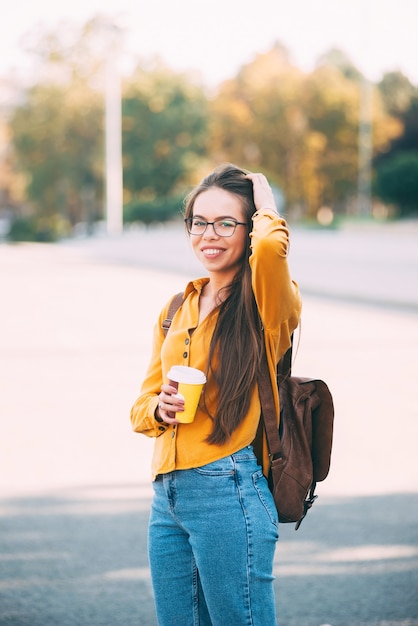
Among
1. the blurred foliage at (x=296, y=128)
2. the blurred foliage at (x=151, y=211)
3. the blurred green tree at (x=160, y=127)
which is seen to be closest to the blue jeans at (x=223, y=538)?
the blurred foliage at (x=151, y=211)

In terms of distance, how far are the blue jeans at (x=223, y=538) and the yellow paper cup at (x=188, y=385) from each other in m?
0.15

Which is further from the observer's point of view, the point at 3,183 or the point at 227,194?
the point at 3,183

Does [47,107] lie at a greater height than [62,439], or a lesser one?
greater

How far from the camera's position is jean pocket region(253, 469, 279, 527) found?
2.29 m

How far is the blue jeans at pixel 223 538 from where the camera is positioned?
2.24 metres

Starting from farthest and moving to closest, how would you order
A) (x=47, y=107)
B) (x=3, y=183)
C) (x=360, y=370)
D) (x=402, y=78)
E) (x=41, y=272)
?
1. (x=3, y=183)
2. (x=402, y=78)
3. (x=47, y=107)
4. (x=41, y=272)
5. (x=360, y=370)

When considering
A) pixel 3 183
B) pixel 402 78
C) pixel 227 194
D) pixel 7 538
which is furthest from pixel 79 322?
pixel 3 183

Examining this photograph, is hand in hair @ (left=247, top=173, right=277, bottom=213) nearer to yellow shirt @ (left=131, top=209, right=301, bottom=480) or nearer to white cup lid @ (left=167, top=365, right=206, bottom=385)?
yellow shirt @ (left=131, top=209, right=301, bottom=480)

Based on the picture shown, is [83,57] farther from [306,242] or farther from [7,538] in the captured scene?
[7,538]

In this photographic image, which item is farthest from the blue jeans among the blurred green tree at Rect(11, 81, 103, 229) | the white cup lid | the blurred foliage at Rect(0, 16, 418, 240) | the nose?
the blurred green tree at Rect(11, 81, 103, 229)

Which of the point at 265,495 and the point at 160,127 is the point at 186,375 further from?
the point at 160,127

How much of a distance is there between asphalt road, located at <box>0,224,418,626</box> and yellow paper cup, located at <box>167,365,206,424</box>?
5.43ft

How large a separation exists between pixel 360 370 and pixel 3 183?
3755 inches

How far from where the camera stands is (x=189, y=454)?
2.29 m
